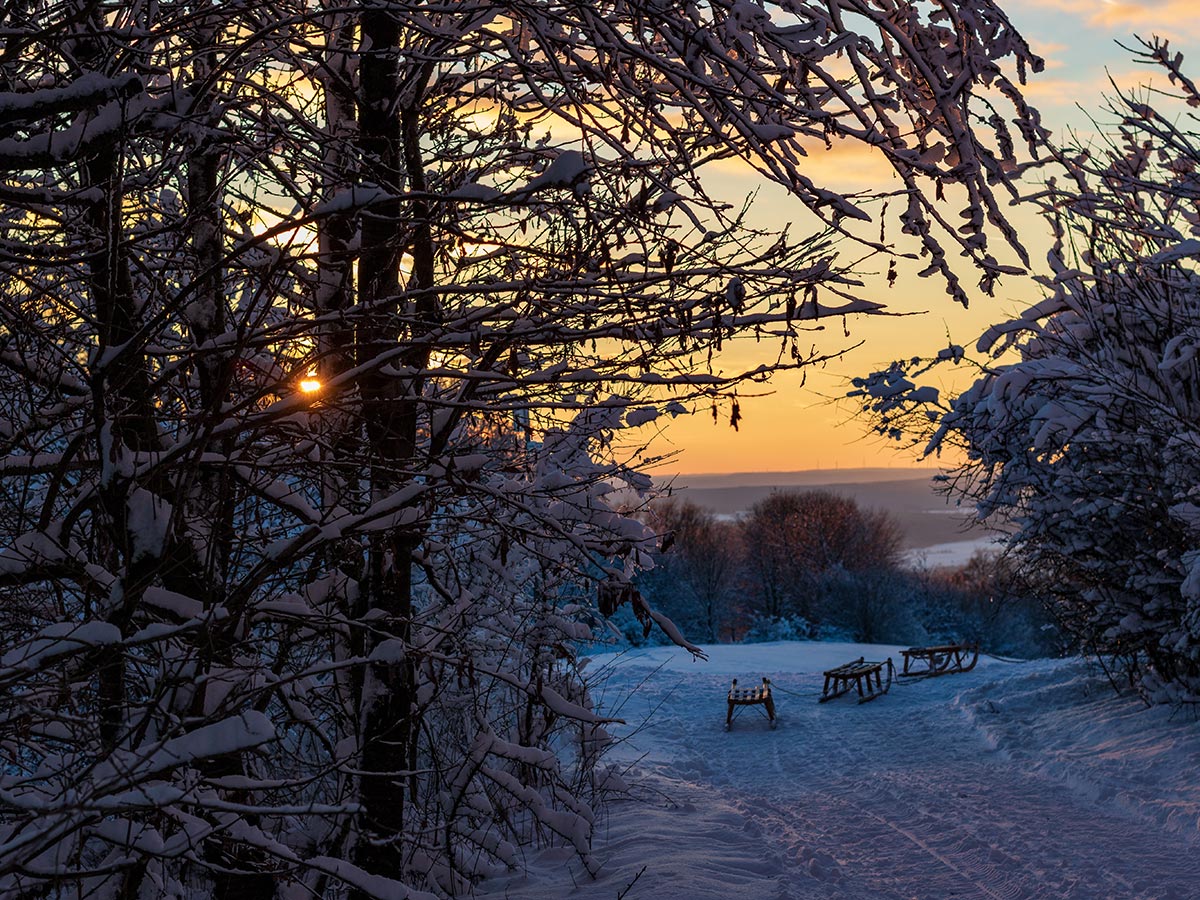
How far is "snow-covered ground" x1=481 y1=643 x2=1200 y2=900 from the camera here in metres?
7.91

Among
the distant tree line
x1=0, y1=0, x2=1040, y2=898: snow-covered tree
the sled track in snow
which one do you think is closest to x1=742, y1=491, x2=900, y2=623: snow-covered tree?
the distant tree line

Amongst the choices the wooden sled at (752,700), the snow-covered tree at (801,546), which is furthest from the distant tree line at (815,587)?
the wooden sled at (752,700)

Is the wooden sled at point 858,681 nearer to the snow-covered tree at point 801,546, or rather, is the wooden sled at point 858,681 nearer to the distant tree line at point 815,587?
the distant tree line at point 815,587

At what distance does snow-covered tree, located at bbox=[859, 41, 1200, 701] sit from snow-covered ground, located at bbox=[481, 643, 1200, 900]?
145 cm

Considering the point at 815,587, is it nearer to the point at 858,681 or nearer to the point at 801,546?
the point at 801,546

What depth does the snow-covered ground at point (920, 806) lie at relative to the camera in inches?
311

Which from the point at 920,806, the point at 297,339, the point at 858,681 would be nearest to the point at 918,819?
the point at 920,806

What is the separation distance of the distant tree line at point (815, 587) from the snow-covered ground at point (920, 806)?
20988 millimetres

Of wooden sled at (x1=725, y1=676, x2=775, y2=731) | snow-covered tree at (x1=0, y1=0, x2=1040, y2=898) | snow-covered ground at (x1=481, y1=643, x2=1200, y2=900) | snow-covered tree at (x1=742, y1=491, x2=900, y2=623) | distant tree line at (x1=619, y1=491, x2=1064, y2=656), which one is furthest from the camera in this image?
snow-covered tree at (x1=742, y1=491, x2=900, y2=623)

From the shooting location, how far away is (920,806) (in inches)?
424

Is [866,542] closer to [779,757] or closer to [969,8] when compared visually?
[779,757]

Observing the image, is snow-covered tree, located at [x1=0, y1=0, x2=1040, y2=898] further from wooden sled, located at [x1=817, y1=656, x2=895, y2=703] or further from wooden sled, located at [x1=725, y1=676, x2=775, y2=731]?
wooden sled, located at [x1=817, y1=656, x2=895, y2=703]

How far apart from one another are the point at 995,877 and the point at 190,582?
23.6 ft

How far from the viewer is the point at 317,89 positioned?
5988mm
